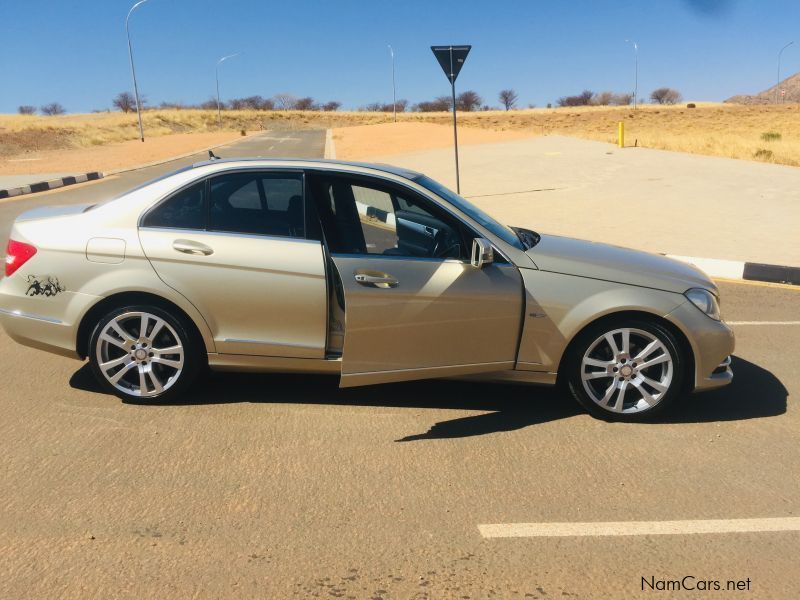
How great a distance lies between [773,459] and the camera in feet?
12.8

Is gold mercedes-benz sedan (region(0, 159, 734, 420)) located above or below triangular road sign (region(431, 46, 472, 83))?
below

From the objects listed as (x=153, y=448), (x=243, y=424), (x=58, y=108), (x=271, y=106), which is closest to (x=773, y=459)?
(x=243, y=424)

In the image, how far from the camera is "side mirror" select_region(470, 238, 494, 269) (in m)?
4.11

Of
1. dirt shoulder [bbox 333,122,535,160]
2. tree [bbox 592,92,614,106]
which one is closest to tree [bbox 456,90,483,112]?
tree [bbox 592,92,614,106]

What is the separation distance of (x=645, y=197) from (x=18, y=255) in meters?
13.0

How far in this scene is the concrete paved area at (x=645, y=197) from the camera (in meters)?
10.4

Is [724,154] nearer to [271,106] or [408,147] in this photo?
[408,147]

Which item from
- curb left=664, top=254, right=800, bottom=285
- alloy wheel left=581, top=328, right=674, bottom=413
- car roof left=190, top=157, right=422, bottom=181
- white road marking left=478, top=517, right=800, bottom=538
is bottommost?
curb left=664, top=254, right=800, bottom=285

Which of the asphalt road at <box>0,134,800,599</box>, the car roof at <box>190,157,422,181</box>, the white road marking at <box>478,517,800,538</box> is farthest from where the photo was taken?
the car roof at <box>190,157,422,181</box>

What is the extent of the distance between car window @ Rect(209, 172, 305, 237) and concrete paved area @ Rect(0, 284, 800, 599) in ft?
3.70

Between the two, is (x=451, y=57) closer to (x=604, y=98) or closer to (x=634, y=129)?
(x=634, y=129)

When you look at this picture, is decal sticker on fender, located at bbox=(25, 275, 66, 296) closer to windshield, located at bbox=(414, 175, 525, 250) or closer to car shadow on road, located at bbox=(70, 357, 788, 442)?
car shadow on road, located at bbox=(70, 357, 788, 442)

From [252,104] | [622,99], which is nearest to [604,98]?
[622,99]

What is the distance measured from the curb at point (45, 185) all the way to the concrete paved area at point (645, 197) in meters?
9.70
